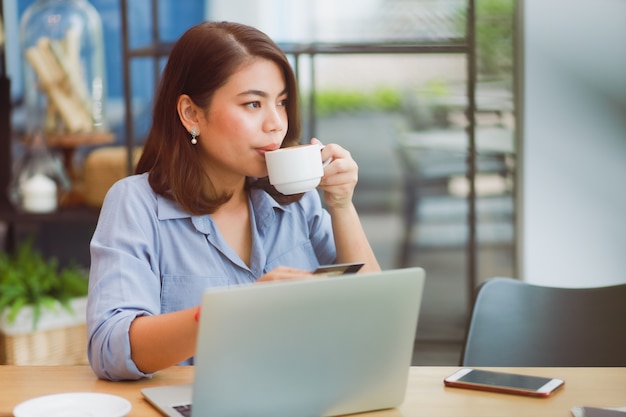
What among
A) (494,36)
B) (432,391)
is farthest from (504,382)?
(494,36)

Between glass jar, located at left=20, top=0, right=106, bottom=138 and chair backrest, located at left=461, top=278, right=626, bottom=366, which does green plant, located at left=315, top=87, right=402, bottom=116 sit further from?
chair backrest, located at left=461, top=278, right=626, bottom=366

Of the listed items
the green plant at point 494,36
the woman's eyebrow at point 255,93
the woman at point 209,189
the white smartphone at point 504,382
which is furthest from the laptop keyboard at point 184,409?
the green plant at point 494,36

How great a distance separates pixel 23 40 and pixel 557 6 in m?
1.86

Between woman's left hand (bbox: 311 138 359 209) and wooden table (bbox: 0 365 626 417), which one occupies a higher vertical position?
woman's left hand (bbox: 311 138 359 209)

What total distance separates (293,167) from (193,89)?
0.85 feet

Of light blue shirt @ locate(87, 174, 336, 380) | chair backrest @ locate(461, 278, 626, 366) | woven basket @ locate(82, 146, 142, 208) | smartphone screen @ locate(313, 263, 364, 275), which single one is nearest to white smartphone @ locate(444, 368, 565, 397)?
smartphone screen @ locate(313, 263, 364, 275)

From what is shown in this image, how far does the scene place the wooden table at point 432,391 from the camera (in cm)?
129

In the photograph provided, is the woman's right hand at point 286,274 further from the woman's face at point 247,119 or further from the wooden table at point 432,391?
the woman's face at point 247,119

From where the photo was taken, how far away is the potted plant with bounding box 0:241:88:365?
302 centimetres

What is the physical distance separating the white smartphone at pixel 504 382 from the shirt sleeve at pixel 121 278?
Result: 0.49 metres

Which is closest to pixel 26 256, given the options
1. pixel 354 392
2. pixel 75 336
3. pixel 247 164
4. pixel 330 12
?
pixel 75 336

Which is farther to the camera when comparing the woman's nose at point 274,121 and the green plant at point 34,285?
the green plant at point 34,285

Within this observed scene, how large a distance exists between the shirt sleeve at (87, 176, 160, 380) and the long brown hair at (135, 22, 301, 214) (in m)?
0.07

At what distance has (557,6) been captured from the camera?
3.04 meters
